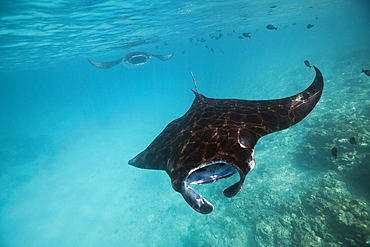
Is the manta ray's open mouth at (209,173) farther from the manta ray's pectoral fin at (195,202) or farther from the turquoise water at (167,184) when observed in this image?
the turquoise water at (167,184)

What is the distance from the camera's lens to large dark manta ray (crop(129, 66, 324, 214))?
2.69m

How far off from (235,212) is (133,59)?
16898 mm

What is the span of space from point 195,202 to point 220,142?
1.25 metres

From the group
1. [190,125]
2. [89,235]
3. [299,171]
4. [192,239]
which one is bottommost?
[89,235]

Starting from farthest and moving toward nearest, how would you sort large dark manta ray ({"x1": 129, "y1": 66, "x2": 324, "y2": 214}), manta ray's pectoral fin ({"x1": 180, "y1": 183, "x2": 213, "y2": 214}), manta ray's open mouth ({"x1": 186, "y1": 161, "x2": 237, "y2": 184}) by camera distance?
manta ray's open mouth ({"x1": 186, "y1": 161, "x2": 237, "y2": 184}) → large dark manta ray ({"x1": 129, "y1": 66, "x2": 324, "y2": 214}) → manta ray's pectoral fin ({"x1": 180, "y1": 183, "x2": 213, "y2": 214})

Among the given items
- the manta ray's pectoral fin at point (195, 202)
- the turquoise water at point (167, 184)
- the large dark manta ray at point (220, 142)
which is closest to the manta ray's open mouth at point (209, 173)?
the large dark manta ray at point (220, 142)

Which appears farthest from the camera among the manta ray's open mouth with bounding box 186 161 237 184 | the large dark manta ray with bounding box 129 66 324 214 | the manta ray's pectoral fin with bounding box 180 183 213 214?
the manta ray's open mouth with bounding box 186 161 237 184

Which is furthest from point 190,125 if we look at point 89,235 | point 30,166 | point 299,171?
point 30,166

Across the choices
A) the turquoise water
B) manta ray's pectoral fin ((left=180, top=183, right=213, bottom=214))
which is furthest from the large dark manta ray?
the turquoise water

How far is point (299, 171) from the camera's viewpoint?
1007cm

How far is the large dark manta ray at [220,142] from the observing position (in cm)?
269

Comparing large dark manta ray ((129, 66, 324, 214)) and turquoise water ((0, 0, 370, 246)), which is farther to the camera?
turquoise water ((0, 0, 370, 246))

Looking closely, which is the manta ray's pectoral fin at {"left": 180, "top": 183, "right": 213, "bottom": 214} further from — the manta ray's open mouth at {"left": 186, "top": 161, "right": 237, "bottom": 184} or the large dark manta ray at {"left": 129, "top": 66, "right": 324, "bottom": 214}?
the manta ray's open mouth at {"left": 186, "top": 161, "right": 237, "bottom": 184}

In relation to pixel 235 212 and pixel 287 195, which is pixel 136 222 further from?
pixel 287 195
